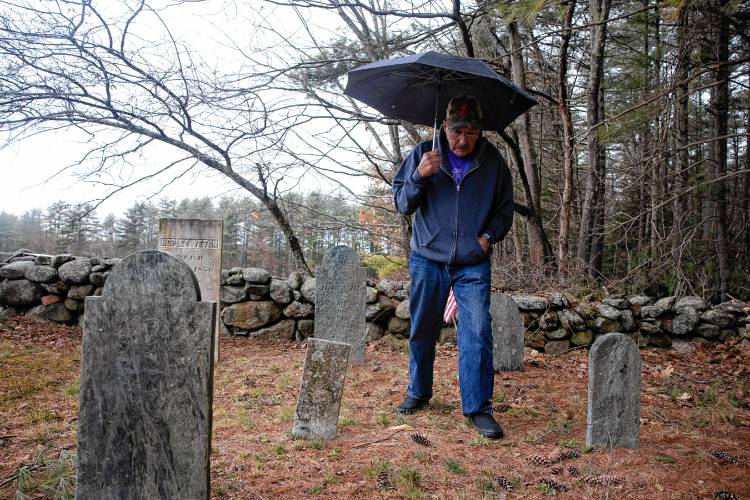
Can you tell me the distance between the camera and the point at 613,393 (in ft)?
10.1

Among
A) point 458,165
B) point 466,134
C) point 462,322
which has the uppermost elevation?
point 466,134

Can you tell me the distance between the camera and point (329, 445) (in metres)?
3.05

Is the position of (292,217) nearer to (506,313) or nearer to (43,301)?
(43,301)

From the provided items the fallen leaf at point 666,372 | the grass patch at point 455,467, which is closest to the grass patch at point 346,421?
the grass patch at point 455,467

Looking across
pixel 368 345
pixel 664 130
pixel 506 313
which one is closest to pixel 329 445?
pixel 506 313

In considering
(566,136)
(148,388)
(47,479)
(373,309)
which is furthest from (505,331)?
(566,136)

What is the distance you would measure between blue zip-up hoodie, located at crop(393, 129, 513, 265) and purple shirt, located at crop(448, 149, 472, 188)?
33mm

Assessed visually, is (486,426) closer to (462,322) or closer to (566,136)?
(462,322)

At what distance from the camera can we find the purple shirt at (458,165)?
3430 mm

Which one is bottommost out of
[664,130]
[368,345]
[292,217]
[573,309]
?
[368,345]

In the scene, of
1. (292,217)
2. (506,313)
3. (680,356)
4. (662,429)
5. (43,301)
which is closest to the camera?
(662,429)

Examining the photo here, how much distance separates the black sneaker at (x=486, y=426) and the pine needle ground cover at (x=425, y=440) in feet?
0.20

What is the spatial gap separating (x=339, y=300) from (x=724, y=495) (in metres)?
4.07

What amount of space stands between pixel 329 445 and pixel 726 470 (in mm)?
2371
